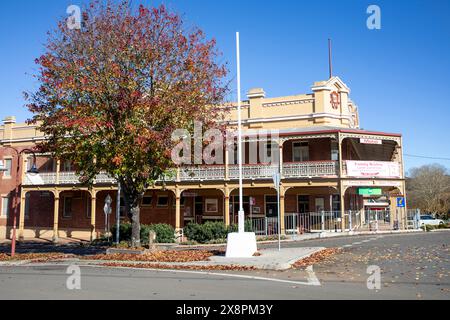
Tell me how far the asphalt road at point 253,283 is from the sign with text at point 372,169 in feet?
37.4

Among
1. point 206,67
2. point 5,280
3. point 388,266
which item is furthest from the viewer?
point 206,67

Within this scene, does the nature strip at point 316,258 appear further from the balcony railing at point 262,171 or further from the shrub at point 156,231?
the shrub at point 156,231

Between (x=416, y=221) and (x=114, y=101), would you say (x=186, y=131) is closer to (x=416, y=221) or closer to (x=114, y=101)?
(x=114, y=101)

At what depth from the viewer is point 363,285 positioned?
975 cm

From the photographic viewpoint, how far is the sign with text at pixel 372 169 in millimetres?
26016

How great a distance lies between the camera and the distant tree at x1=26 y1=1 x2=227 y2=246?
15.1 m

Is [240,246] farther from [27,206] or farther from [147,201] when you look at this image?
[27,206]

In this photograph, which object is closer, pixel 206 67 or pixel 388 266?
pixel 388 266

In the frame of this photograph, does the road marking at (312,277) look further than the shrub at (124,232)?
No

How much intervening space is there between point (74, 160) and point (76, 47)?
392 centimetres

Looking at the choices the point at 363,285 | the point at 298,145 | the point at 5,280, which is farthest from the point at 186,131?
the point at 298,145

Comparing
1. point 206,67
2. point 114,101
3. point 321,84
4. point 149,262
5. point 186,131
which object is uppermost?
point 321,84

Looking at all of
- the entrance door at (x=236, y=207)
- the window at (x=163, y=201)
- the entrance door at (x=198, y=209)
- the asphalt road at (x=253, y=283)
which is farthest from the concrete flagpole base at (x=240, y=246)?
the window at (x=163, y=201)

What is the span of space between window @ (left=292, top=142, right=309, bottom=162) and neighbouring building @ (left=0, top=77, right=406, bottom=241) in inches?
2.6
